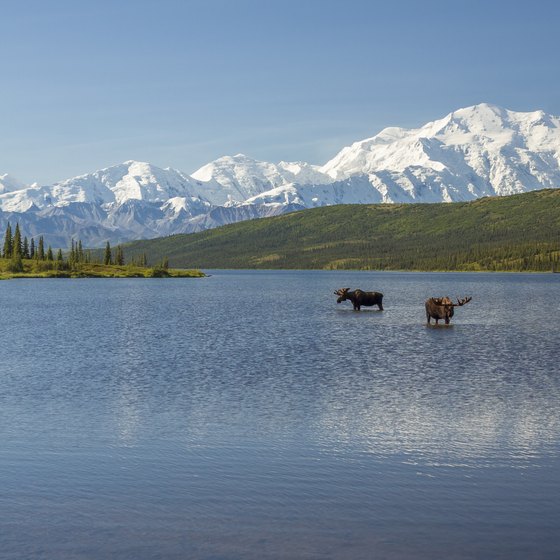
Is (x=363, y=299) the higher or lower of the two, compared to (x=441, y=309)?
higher

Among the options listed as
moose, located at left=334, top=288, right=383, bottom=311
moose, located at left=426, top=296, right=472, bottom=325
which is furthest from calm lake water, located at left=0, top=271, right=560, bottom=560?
moose, located at left=334, top=288, right=383, bottom=311

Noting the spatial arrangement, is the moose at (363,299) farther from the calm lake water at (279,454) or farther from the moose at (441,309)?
the calm lake water at (279,454)

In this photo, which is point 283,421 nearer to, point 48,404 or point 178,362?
point 48,404

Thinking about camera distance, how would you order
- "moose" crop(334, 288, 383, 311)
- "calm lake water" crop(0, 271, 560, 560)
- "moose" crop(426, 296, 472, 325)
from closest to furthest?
"calm lake water" crop(0, 271, 560, 560), "moose" crop(426, 296, 472, 325), "moose" crop(334, 288, 383, 311)

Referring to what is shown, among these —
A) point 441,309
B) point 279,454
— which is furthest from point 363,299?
point 279,454

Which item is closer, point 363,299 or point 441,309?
point 441,309

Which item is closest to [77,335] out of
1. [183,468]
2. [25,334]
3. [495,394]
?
[25,334]

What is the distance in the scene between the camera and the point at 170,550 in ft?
56.4

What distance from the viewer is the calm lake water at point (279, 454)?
59.1 feet

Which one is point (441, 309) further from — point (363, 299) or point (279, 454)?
point (279, 454)

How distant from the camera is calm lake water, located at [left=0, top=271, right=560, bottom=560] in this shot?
1802 cm

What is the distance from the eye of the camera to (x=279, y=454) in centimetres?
2597

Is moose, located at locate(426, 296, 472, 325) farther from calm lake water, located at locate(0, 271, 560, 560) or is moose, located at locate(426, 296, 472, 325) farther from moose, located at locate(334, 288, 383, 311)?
calm lake water, located at locate(0, 271, 560, 560)

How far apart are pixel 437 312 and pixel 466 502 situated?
69.7 meters
